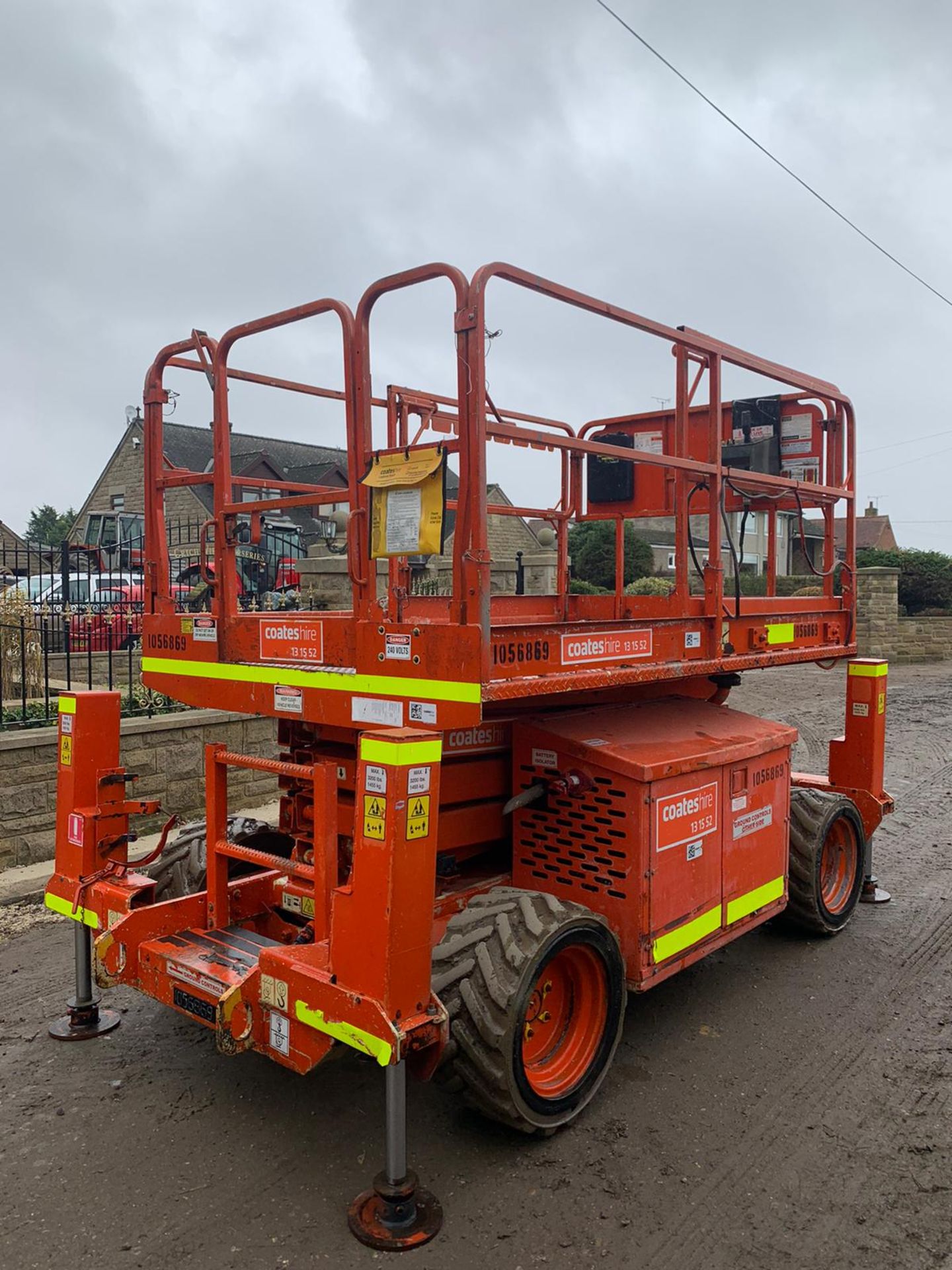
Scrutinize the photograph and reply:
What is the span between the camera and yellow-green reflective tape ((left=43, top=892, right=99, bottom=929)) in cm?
372

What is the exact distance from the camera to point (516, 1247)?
275cm

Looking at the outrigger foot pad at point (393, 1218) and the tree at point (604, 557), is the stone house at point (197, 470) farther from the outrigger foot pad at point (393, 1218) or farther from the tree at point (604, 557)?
the outrigger foot pad at point (393, 1218)

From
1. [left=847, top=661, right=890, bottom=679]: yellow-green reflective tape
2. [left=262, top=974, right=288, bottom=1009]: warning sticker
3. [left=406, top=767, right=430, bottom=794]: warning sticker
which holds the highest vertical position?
[left=847, top=661, right=890, bottom=679]: yellow-green reflective tape

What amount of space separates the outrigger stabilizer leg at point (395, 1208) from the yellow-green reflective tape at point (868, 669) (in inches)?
163

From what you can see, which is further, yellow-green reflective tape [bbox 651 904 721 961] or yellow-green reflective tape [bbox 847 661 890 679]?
yellow-green reflective tape [bbox 847 661 890 679]

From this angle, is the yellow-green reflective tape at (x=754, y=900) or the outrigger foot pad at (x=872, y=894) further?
the outrigger foot pad at (x=872, y=894)

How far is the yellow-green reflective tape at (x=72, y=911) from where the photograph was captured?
12.2 feet

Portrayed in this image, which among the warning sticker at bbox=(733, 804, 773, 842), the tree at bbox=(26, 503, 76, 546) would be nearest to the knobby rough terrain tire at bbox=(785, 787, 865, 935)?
the warning sticker at bbox=(733, 804, 773, 842)

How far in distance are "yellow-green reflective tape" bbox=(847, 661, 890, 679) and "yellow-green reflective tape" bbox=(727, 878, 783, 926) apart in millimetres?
1695

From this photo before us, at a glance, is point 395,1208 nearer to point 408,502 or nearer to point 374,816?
point 374,816

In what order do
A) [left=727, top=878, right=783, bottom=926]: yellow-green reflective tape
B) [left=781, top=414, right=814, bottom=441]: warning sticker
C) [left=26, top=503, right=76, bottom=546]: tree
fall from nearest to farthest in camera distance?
1. [left=727, top=878, right=783, bottom=926]: yellow-green reflective tape
2. [left=781, top=414, right=814, bottom=441]: warning sticker
3. [left=26, top=503, right=76, bottom=546]: tree

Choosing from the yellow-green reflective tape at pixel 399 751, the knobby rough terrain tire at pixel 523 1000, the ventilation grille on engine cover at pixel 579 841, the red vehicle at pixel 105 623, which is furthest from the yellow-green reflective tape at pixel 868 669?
the red vehicle at pixel 105 623

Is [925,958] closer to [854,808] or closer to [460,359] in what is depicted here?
[854,808]

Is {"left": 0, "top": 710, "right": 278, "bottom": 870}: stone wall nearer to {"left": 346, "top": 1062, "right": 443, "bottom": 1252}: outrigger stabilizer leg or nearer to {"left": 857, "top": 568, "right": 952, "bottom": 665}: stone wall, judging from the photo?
{"left": 346, "top": 1062, "right": 443, "bottom": 1252}: outrigger stabilizer leg
